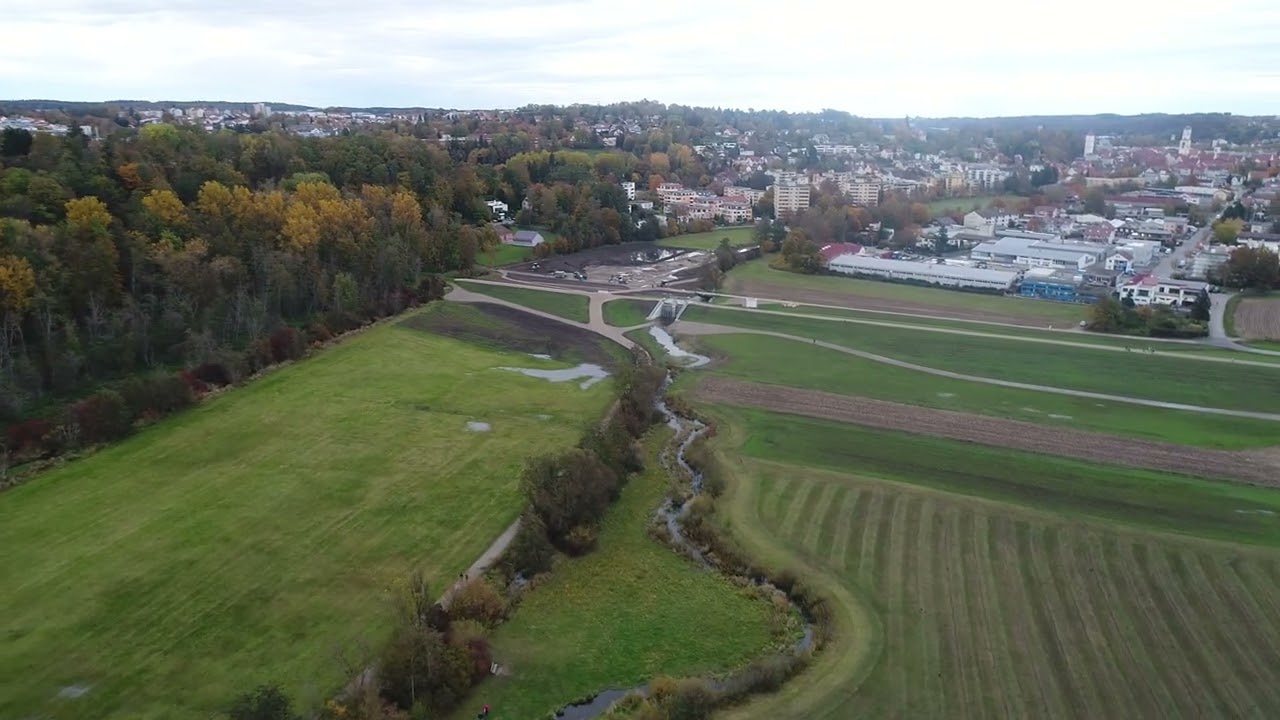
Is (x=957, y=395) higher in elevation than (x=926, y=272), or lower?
lower

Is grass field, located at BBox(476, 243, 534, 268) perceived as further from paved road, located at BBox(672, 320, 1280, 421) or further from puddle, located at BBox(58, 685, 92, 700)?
puddle, located at BBox(58, 685, 92, 700)

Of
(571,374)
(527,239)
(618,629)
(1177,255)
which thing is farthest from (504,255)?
(1177,255)

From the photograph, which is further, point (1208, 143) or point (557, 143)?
point (1208, 143)

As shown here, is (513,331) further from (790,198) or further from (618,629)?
(790,198)

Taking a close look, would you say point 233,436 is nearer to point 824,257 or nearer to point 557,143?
point 824,257

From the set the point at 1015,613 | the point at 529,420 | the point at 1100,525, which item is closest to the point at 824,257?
the point at 529,420

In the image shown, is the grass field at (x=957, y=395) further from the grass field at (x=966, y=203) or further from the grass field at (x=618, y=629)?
the grass field at (x=966, y=203)
